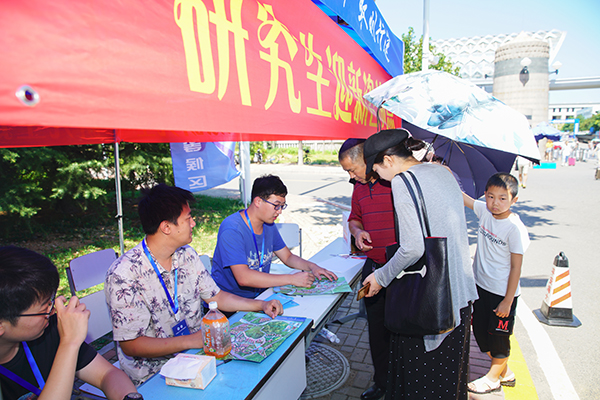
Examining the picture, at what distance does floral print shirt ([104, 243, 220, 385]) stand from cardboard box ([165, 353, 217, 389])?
27 cm

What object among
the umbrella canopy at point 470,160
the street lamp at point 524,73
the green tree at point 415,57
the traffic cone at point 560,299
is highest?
the street lamp at point 524,73

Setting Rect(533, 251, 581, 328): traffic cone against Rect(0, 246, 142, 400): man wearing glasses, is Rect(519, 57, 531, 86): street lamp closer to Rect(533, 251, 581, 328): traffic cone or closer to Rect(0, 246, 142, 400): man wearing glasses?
Rect(533, 251, 581, 328): traffic cone

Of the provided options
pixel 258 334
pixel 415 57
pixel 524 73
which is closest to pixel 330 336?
pixel 258 334

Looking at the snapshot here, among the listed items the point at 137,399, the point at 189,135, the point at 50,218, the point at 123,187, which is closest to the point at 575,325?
the point at 137,399

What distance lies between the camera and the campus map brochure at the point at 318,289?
8.21 ft

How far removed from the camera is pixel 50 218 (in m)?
8.44

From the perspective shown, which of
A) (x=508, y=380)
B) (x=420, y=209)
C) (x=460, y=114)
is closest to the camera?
(x=420, y=209)

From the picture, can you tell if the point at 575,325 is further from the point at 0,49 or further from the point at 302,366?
the point at 0,49

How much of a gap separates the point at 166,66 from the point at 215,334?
4.01ft

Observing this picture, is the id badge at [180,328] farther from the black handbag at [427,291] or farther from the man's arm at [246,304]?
the black handbag at [427,291]

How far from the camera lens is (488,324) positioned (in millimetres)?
2641

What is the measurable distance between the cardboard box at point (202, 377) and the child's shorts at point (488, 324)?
6.95 ft

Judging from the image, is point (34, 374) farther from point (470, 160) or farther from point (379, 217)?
point (470, 160)

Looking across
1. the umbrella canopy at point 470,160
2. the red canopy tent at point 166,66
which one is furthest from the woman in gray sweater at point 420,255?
the umbrella canopy at point 470,160
